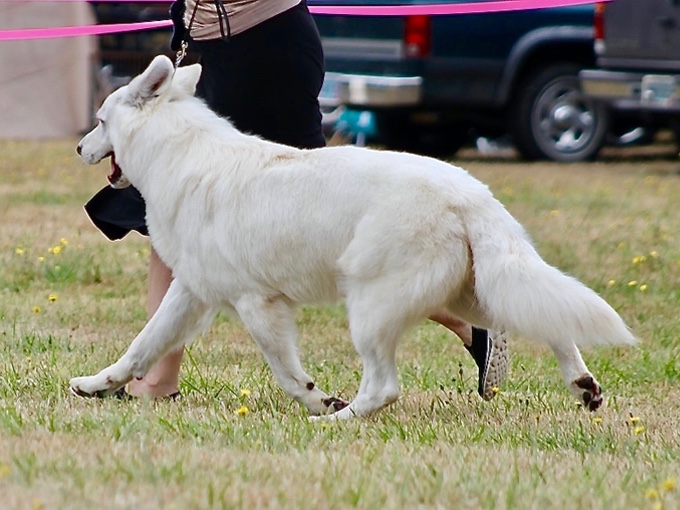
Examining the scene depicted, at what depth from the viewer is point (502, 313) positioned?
4508mm

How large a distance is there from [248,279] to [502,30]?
940 cm

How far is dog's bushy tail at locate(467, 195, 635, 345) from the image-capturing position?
14.5 ft

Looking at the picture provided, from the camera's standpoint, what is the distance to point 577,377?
16.1ft

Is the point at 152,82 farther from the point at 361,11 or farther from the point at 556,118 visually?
the point at 556,118

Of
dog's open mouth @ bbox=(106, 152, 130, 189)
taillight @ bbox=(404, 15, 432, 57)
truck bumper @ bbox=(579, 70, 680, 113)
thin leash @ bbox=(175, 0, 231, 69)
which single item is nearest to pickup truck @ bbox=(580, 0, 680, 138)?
truck bumper @ bbox=(579, 70, 680, 113)

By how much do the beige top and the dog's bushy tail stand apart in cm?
123

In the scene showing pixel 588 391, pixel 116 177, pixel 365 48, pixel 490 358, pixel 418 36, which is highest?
pixel 116 177

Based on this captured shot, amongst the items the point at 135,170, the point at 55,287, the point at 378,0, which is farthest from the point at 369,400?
the point at 378,0

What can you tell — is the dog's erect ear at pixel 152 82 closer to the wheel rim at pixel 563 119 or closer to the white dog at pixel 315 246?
the white dog at pixel 315 246

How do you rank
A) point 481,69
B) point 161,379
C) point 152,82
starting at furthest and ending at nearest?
point 481,69
point 161,379
point 152,82

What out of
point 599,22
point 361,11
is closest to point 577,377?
point 361,11

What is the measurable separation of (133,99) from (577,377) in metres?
1.80

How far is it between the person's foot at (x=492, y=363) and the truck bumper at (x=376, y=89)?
8160mm

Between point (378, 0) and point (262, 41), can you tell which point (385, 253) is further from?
point (378, 0)
